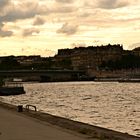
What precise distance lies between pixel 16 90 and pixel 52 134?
82.5 meters

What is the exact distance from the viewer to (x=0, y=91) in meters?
95.1

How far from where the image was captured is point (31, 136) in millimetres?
15406

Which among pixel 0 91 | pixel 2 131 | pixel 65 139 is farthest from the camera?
pixel 0 91

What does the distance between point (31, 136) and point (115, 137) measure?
256 cm

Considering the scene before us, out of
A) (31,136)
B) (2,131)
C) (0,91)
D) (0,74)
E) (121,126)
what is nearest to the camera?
(31,136)

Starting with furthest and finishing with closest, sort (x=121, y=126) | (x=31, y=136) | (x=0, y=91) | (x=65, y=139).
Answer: (x=0, y=91) → (x=121, y=126) → (x=31, y=136) → (x=65, y=139)

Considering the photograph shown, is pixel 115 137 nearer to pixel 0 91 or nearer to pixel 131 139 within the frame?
pixel 131 139

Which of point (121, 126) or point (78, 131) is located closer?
point (78, 131)

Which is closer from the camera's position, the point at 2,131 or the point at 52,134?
the point at 52,134

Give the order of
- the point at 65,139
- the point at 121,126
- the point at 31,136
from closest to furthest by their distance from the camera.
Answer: the point at 65,139 < the point at 31,136 < the point at 121,126

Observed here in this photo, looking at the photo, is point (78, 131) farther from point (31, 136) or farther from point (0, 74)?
point (0, 74)

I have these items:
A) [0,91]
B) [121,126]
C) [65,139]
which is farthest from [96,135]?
[0,91]

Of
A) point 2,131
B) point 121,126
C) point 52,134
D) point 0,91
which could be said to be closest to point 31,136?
point 52,134

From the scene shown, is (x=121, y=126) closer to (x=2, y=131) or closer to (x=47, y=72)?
(x=2, y=131)
